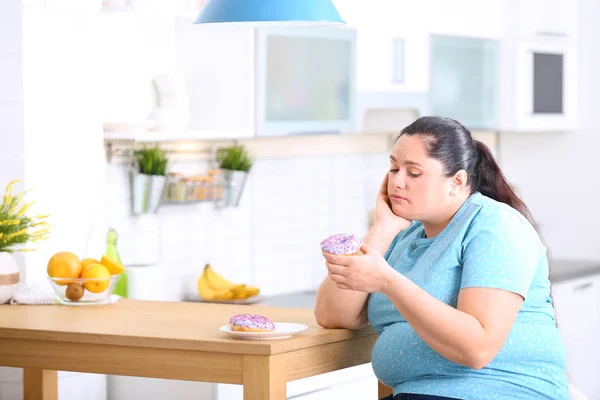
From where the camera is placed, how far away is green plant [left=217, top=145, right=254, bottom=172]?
15.3 ft

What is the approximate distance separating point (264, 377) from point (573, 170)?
3.81m

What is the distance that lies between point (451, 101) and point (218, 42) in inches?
55.3

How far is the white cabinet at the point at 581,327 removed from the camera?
5.29 m

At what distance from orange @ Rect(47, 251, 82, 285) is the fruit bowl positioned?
14 millimetres

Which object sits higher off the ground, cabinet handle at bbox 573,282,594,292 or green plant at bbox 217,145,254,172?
green plant at bbox 217,145,254,172

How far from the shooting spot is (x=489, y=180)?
276 cm

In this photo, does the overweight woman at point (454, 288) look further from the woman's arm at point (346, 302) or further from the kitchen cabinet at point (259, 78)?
the kitchen cabinet at point (259, 78)

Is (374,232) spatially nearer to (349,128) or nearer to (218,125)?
(218,125)

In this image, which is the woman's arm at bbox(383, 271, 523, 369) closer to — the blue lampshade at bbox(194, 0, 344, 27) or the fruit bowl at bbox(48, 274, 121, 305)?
the blue lampshade at bbox(194, 0, 344, 27)

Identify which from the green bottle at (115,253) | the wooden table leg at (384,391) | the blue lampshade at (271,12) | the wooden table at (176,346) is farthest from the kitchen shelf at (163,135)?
the wooden table leg at (384,391)

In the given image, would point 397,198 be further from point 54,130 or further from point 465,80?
point 465,80

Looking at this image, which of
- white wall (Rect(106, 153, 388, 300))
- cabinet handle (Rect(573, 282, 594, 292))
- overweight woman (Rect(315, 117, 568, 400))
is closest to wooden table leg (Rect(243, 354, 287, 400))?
overweight woman (Rect(315, 117, 568, 400))

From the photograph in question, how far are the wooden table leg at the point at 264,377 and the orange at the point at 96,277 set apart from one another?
817 mm

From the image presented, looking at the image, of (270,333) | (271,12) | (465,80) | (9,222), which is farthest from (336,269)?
(465,80)
